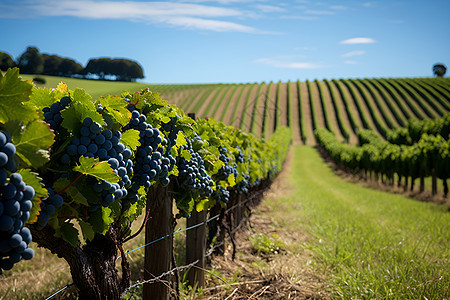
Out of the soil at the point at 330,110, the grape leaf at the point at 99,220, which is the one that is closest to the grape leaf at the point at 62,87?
the grape leaf at the point at 99,220

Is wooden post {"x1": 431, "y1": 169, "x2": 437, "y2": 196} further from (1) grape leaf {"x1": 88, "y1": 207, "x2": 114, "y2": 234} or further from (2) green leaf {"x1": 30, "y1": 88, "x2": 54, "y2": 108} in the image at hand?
(2) green leaf {"x1": 30, "y1": 88, "x2": 54, "y2": 108}

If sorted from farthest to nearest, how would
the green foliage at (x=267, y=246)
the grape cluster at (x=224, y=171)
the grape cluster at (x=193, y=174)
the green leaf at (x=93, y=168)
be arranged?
the green foliage at (x=267, y=246) → the grape cluster at (x=224, y=171) → the grape cluster at (x=193, y=174) → the green leaf at (x=93, y=168)

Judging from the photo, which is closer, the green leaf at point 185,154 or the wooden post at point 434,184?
the green leaf at point 185,154

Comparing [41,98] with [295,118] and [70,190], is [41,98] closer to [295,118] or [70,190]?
[70,190]

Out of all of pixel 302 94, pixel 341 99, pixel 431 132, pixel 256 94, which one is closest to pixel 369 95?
pixel 341 99

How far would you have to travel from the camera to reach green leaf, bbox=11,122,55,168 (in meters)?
1.40

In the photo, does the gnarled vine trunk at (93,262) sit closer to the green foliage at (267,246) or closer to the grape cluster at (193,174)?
the grape cluster at (193,174)

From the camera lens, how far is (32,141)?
1.42 metres

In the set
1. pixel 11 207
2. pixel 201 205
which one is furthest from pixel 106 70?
pixel 11 207

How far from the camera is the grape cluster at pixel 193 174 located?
11.1 feet

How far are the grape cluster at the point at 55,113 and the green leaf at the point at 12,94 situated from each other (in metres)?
0.50

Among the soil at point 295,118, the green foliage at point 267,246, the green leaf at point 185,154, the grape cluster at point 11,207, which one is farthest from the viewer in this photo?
the soil at point 295,118

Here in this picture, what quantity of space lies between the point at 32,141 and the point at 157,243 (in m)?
2.25

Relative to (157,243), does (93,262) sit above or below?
above
